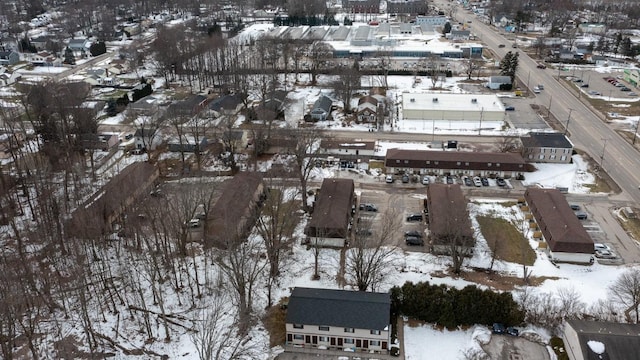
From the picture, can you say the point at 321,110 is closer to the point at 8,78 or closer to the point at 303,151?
the point at 303,151

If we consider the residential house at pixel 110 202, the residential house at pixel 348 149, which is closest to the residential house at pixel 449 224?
the residential house at pixel 348 149

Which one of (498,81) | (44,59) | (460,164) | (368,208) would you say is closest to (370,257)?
(368,208)

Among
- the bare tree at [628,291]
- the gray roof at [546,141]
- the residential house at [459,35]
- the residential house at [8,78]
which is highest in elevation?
the residential house at [459,35]

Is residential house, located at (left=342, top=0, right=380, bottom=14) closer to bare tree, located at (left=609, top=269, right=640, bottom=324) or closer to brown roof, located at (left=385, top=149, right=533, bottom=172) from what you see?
brown roof, located at (left=385, top=149, right=533, bottom=172)

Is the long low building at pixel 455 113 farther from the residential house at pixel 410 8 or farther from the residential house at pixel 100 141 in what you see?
the residential house at pixel 410 8

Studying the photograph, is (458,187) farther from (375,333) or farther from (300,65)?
(300,65)

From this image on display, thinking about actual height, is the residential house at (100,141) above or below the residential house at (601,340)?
above
